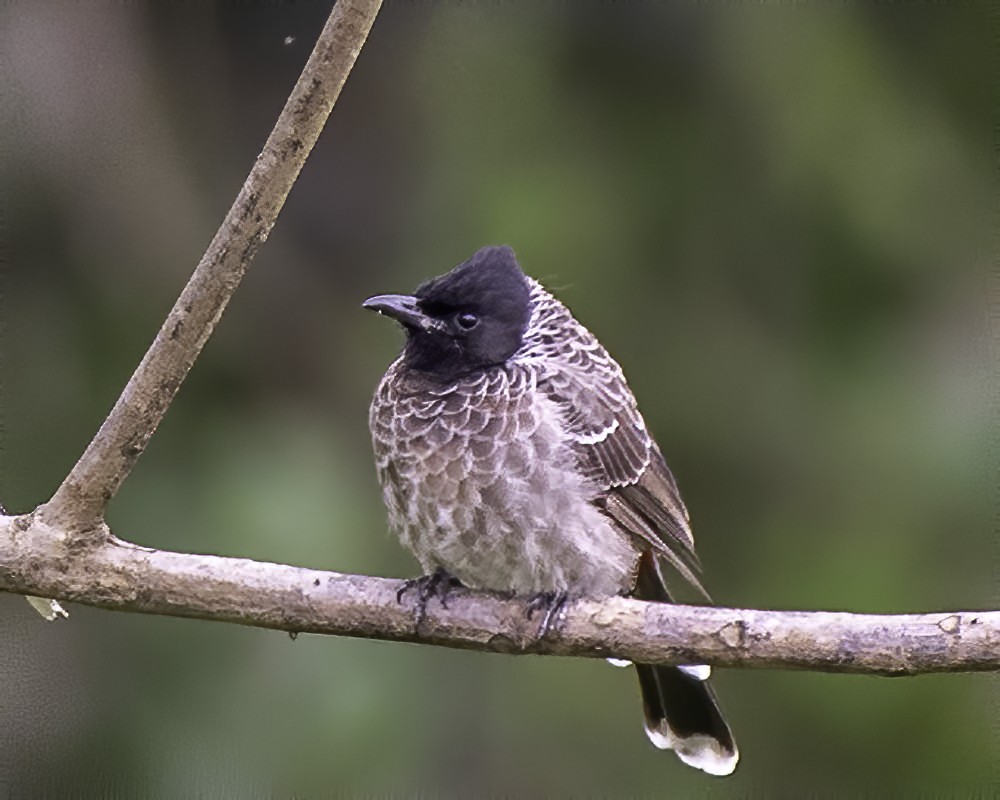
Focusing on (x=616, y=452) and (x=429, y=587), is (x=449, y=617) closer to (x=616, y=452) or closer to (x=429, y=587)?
(x=429, y=587)

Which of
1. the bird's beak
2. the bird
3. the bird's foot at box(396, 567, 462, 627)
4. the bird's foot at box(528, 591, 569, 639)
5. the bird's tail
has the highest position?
the bird's beak

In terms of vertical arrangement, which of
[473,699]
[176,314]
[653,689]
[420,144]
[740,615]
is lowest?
[473,699]

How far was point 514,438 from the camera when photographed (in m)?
3.28

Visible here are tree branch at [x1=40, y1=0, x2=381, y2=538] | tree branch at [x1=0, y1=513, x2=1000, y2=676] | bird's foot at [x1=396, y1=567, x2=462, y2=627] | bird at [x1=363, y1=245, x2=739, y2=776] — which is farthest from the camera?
bird at [x1=363, y1=245, x2=739, y2=776]

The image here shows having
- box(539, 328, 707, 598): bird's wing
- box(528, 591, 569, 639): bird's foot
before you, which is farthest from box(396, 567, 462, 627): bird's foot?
box(539, 328, 707, 598): bird's wing

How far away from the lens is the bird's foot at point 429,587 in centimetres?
302

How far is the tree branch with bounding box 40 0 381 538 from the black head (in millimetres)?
759

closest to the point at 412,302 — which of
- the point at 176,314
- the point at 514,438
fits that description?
the point at 514,438

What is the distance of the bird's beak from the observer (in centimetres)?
331

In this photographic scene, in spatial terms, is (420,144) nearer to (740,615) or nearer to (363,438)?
(363,438)

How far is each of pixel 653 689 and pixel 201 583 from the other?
145 cm

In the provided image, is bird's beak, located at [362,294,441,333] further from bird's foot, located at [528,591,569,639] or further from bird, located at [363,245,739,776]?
bird's foot, located at [528,591,569,639]

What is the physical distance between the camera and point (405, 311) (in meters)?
3.35

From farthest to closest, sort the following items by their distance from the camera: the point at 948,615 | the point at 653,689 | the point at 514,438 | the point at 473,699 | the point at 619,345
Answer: the point at 619,345 < the point at 473,699 < the point at 653,689 < the point at 514,438 < the point at 948,615
